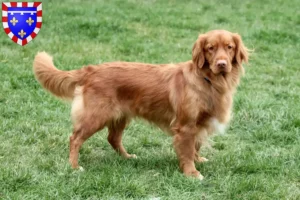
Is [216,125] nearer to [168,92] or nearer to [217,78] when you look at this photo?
[217,78]

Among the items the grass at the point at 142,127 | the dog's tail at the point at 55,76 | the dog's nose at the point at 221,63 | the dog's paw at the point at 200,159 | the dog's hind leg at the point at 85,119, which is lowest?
the dog's paw at the point at 200,159

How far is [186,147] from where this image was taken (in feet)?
14.8

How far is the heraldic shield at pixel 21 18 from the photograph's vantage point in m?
7.12

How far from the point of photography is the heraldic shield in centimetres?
712

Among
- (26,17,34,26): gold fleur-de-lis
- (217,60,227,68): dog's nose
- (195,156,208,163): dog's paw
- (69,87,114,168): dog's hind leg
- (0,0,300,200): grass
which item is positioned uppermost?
(217,60,227,68): dog's nose

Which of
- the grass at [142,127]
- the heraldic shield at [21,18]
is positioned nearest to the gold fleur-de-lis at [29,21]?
the heraldic shield at [21,18]

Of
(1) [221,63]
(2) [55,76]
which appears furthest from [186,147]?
(2) [55,76]

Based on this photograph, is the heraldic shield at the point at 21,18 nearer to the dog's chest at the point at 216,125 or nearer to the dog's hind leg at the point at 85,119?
the dog's hind leg at the point at 85,119

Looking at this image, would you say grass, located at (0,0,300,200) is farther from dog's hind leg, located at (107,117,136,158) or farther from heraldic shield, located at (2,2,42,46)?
heraldic shield, located at (2,2,42,46)

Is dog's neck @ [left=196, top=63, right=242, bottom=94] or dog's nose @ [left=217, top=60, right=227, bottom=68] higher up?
dog's nose @ [left=217, top=60, right=227, bottom=68]

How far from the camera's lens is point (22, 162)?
457 cm

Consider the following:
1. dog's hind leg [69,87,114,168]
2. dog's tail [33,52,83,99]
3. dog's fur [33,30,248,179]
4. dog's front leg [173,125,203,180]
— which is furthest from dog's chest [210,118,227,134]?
dog's tail [33,52,83,99]

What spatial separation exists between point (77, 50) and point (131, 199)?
504 centimetres

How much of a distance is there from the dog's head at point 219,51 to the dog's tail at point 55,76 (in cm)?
117
